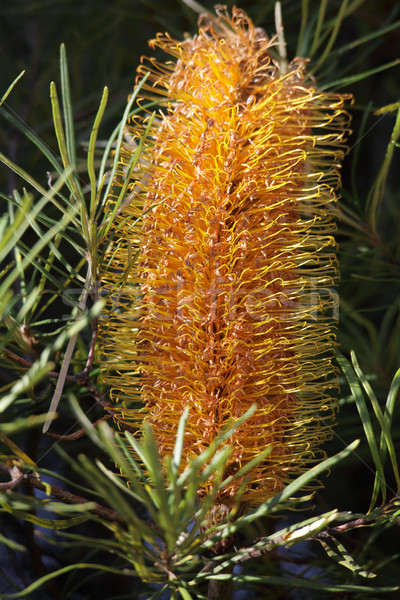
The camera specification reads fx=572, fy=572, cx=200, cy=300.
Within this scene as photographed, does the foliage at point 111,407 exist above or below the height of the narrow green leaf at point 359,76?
below

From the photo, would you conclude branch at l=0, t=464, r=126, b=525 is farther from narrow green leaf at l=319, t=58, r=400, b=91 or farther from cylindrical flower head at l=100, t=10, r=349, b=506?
narrow green leaf at l=319, t=58, r=400, b=91

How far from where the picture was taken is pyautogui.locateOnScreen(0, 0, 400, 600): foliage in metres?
0.29

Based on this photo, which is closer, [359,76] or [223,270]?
[223,270]

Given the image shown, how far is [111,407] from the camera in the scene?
422 millimetres

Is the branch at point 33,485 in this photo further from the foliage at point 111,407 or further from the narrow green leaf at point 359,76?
the narrow green leaf at point 359,76

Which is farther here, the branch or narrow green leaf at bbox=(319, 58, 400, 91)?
narrow green leaf at bbox=(319, 58, 400, 91)

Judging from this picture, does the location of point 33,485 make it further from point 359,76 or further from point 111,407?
point 359,76

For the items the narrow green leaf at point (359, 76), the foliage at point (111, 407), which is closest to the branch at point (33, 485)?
the foliage at point (111, 407)

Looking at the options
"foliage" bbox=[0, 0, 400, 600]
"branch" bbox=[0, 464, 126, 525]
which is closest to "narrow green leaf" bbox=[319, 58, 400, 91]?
"foliage" bbox=[0, 0, 400, 600]

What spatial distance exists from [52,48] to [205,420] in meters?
0.59

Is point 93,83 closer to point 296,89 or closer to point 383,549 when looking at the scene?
point 296,89

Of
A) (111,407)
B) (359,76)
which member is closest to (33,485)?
(111,407)

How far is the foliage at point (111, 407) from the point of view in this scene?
290mm

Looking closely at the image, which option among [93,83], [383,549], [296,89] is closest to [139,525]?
[296,89]
